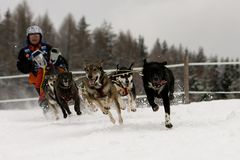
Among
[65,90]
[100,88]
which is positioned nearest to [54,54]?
[65,90]

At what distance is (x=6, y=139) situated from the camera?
7.96 metres

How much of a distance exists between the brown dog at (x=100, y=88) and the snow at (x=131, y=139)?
40 centimetres

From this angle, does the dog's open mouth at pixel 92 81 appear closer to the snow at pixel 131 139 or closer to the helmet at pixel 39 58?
the snow at pixel 131 139

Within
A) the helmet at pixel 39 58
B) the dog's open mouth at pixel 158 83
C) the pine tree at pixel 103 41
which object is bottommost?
the pine tree at pixel 103 41

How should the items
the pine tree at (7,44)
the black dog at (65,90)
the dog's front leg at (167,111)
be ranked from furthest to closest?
the pine tree at (7,44) → the black dog at (65,90) → the dog's front leg at (167,111)

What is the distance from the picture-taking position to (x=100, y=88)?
28.2 ft

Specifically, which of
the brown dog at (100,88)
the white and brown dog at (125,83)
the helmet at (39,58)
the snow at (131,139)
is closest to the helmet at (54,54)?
the helmet at (39,58)

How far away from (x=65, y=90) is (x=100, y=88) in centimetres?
186

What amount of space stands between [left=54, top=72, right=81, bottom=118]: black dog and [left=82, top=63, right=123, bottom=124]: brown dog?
54.8 inches

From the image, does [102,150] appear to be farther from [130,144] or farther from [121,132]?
[121,132]

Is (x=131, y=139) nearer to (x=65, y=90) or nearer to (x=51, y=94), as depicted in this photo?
(x=65, y=90)

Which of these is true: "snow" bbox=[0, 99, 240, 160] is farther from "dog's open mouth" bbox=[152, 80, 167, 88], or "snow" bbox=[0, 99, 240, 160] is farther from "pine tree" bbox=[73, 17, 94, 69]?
"pine tree" bbox=[73, 17, 94, 69]

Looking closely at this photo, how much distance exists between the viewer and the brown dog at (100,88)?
8.52 m

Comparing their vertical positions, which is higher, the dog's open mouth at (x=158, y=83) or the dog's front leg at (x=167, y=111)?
the dog's open mouth at (x=158, y=83)
